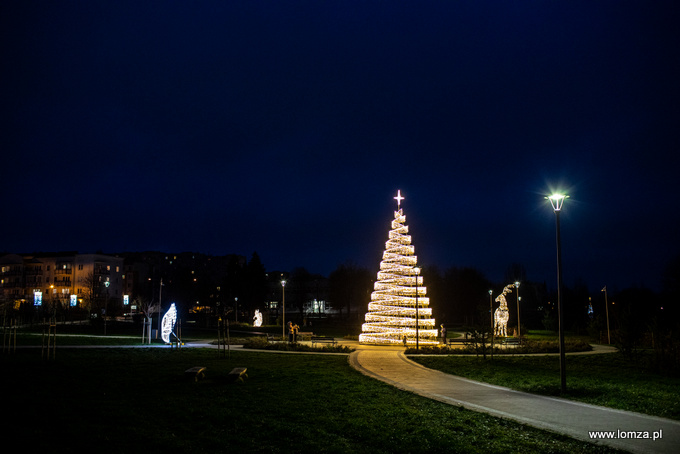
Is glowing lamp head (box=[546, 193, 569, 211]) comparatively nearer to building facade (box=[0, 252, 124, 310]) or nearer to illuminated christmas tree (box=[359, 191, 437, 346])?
illuminated christmas tree (box=[359, 191, 437, 346])

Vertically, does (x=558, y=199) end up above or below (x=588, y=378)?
above

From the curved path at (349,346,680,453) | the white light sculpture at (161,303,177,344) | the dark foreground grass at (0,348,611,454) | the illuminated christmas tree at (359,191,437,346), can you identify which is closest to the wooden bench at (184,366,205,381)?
the dark foreground grass at (0,348,611,454)

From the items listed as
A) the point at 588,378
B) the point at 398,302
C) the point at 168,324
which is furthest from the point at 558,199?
the point at 168,324

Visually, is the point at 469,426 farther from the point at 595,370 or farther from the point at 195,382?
the point at 595,370

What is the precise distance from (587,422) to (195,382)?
1074 cm

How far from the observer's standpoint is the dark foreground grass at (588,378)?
12.9 metres

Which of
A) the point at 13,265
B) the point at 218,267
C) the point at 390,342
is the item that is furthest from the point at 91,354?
the point at 218,267

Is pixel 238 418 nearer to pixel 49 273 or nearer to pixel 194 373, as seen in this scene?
pixel 194 373

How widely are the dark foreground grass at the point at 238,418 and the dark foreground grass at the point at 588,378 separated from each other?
173 inches

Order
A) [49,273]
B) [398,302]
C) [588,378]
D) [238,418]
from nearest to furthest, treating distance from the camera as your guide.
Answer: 1. [238,418]
2. [588,378]
3. [398,302]
4. [49,273]

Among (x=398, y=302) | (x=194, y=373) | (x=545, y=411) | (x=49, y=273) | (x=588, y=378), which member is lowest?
(x=588, y=378)

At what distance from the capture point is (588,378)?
17.4m

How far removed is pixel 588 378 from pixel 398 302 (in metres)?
16.9

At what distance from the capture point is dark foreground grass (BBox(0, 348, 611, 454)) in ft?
27.2
